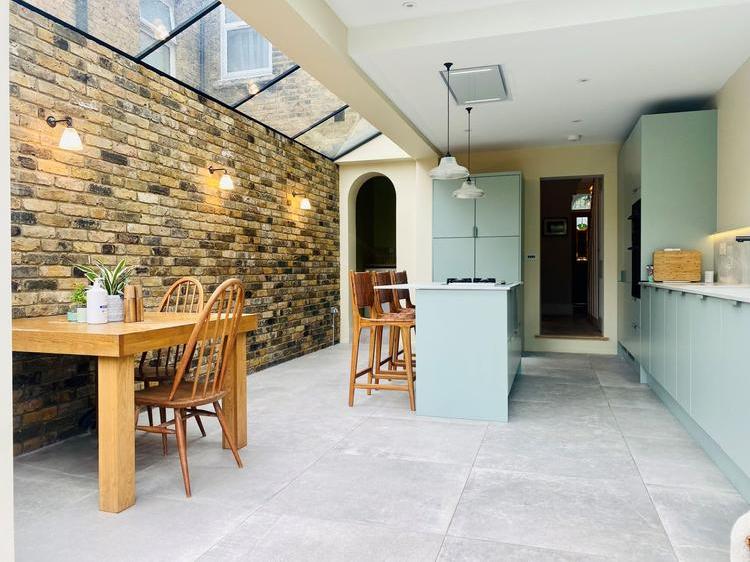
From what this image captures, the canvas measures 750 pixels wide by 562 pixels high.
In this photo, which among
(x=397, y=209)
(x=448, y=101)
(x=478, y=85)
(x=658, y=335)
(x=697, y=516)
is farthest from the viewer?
(x=397, y=209)

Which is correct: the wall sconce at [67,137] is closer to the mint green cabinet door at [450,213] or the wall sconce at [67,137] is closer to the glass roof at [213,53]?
the glass roof at [213,53]

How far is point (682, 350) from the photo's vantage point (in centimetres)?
333

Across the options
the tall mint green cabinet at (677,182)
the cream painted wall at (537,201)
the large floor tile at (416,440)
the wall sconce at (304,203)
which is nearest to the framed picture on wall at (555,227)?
the cream painted wall at (537,201)

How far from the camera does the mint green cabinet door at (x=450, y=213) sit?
6.34 metres

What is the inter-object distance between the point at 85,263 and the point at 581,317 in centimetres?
923

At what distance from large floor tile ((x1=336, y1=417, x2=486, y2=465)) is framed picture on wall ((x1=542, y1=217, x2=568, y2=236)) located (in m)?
8.94

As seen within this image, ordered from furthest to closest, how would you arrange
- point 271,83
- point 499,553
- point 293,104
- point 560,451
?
point 293,104 < point 271,83 < point 560,451 < point 499,553

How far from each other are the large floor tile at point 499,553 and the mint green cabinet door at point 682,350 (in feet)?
5.74

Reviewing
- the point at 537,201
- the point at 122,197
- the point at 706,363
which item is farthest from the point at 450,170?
the point at 537,201

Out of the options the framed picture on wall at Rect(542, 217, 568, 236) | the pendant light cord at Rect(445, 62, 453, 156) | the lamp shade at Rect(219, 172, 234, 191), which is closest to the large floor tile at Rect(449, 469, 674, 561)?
the pendant light cord at Rect(445, 62, 453, 156)

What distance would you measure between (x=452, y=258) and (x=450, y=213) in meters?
0.53

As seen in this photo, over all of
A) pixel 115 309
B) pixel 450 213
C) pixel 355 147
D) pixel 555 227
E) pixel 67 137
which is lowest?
pixel 115 309

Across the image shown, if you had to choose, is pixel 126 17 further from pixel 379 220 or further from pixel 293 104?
pixel 379 220

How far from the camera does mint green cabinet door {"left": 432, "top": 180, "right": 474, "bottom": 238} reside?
20.8 feet
